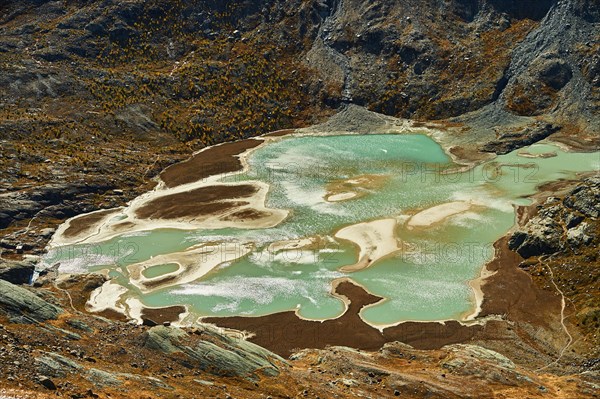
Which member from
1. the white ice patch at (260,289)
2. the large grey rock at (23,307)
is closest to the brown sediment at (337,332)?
the white ice patch at (260,289)

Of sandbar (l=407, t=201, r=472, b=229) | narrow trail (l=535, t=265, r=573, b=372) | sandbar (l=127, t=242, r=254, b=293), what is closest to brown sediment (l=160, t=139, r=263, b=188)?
sandbar (l=127, t=242, r=254, b=293)

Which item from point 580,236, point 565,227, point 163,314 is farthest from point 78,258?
point 580,236

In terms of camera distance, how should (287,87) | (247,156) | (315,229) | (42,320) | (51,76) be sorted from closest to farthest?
1. (42,320)
2. (315,229)
3. (247,156)
4. (51,76)
5. (287,87)

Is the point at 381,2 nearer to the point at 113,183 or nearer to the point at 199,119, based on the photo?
the point at 199,119

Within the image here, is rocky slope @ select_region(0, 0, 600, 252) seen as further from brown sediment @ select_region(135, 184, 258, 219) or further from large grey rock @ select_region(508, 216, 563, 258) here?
large grey rock @ select_region(508, 216, 563, 258)

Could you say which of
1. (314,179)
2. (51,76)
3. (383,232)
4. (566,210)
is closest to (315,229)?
(383,232)
